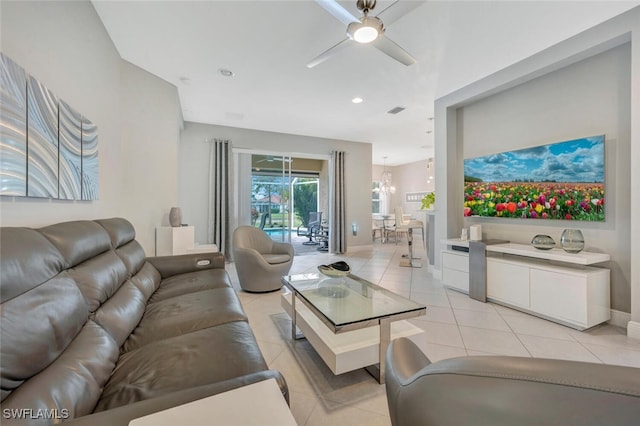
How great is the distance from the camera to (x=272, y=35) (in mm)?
2504

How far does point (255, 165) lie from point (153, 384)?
16.9ft

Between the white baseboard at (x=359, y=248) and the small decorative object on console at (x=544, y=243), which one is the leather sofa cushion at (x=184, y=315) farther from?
the white baseboard at (x=359, y=248)

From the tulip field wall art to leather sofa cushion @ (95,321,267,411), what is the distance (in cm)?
341

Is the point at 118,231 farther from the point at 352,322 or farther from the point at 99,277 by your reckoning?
the point at 352,322

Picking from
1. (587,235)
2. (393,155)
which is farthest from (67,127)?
(393,155)

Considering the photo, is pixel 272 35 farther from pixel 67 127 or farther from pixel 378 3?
pixel 67 127

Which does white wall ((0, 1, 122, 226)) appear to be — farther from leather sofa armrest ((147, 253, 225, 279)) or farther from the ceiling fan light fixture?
the ceiling fan light fixture

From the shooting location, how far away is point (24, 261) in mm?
892

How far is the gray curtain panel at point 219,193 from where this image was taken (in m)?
5.12

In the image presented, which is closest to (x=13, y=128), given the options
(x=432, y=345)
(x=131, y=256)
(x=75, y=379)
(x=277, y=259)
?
(x=131, y=256)

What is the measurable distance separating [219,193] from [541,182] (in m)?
5.08

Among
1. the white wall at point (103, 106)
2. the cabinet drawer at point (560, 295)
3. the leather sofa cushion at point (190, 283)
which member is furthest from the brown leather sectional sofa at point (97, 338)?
the cabinet drawer at point (560, 295)

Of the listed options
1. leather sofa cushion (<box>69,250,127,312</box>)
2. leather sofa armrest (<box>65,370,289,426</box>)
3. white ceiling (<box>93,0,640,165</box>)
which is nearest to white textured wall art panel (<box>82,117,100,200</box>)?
leather sofa cushion (<box>69,250,127,312</box>)

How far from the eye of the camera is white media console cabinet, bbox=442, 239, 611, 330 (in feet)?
7.59
